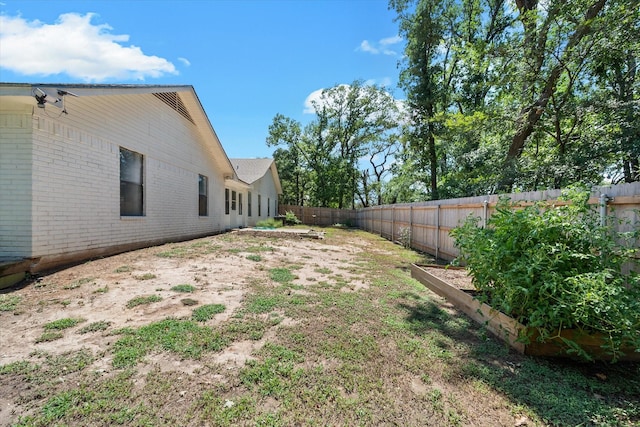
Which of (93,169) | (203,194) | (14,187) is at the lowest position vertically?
(14,187)

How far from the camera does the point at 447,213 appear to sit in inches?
313

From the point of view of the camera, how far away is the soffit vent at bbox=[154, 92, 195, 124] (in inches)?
335

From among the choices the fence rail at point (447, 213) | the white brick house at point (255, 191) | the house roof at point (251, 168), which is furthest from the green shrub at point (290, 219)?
the fence rail at point (447, 213)

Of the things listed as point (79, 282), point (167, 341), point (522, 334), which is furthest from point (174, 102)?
point (522, 334)

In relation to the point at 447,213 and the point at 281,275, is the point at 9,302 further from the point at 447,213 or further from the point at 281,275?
the point at 447,213

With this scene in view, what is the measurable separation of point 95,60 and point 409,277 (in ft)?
37.4

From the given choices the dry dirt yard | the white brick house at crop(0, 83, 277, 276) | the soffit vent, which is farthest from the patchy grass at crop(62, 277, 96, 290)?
the soffit vent

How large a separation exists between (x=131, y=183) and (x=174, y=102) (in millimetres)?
3529

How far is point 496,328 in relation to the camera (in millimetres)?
3131

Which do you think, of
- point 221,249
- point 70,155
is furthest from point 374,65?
point 70,155

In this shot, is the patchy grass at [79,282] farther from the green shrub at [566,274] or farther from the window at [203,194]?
the window at [203,194]

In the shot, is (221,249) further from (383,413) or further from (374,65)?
(374,65)

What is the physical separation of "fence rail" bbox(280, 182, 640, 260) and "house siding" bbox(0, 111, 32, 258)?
7257 millimetres

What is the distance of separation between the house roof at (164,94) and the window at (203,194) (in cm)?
135
